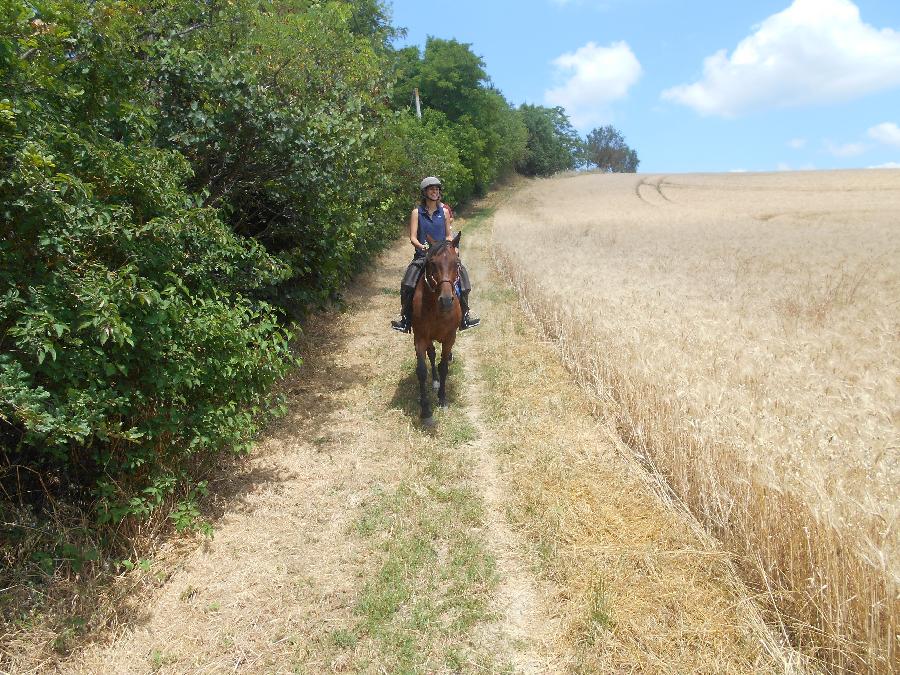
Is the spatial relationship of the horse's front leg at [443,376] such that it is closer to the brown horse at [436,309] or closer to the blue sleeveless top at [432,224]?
the brown horse at [436,309]

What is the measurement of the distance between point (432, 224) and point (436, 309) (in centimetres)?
161

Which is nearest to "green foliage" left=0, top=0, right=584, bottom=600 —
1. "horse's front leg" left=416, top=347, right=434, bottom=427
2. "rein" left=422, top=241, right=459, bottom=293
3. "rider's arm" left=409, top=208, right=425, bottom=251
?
"rider's arm" left=409, top=208, right=425, bottom=251

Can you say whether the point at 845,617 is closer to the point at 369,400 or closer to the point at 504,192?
the point at 369,400

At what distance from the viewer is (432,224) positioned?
26.2 feet

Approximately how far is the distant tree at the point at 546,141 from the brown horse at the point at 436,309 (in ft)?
194

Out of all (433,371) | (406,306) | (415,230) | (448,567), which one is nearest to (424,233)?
(415,230)

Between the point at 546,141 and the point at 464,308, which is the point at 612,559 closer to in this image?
the point at 464,308

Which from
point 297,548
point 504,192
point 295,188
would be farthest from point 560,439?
point 504,192

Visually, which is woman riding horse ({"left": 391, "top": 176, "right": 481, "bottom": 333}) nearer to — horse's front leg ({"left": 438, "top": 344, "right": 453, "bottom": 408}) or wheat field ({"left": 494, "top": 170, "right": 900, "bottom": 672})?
horse's front leg ({"left": 438, "top": 344, "right": 453, "bottom": 408})

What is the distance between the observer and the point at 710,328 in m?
7.85

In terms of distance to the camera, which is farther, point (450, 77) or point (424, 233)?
point (450, 77)

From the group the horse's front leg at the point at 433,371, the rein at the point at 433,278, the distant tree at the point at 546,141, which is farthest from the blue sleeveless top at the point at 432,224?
the distant tree at the point at 546,141

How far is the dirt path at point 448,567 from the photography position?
356 centimetres

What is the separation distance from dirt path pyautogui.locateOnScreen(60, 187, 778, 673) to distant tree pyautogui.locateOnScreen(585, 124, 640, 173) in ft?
414
